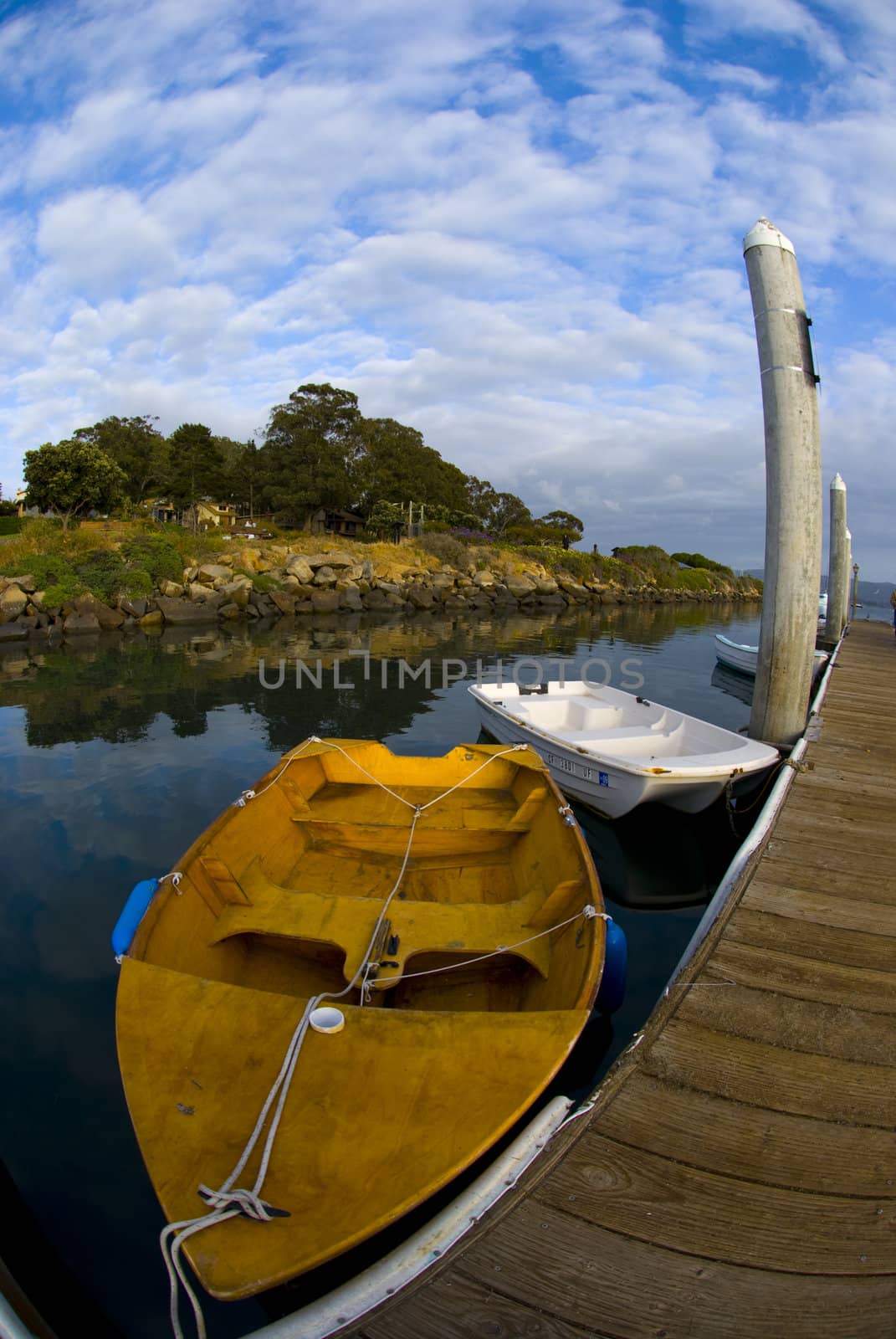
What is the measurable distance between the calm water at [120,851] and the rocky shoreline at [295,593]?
3624 mm

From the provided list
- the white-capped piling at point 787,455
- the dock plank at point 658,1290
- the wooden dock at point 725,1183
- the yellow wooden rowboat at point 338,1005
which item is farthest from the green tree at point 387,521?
the dock plank at point 658,1290

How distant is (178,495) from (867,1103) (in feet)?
166

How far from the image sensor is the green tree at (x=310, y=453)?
45.1 m

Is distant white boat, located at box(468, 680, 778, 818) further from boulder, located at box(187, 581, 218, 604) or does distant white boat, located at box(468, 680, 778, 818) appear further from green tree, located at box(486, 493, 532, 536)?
green tree, located at box(486, 493, 532, 536)

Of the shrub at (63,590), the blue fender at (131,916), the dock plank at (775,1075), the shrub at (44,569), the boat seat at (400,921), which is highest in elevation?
the shrub at (44,569)

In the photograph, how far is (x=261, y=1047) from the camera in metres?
2.60

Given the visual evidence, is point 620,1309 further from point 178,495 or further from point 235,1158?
point 178,495

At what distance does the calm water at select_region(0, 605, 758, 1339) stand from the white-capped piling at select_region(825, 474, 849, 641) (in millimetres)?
4116

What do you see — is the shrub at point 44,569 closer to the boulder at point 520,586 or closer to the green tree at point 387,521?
the boulder at point 520,586

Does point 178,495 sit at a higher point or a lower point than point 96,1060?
higher

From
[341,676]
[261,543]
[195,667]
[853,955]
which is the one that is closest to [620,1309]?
[853,955]

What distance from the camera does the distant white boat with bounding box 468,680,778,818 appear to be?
6309 millimetres

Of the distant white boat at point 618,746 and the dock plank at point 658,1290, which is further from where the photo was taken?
the distant white boat at point 618,746

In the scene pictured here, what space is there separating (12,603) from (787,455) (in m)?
22.5
